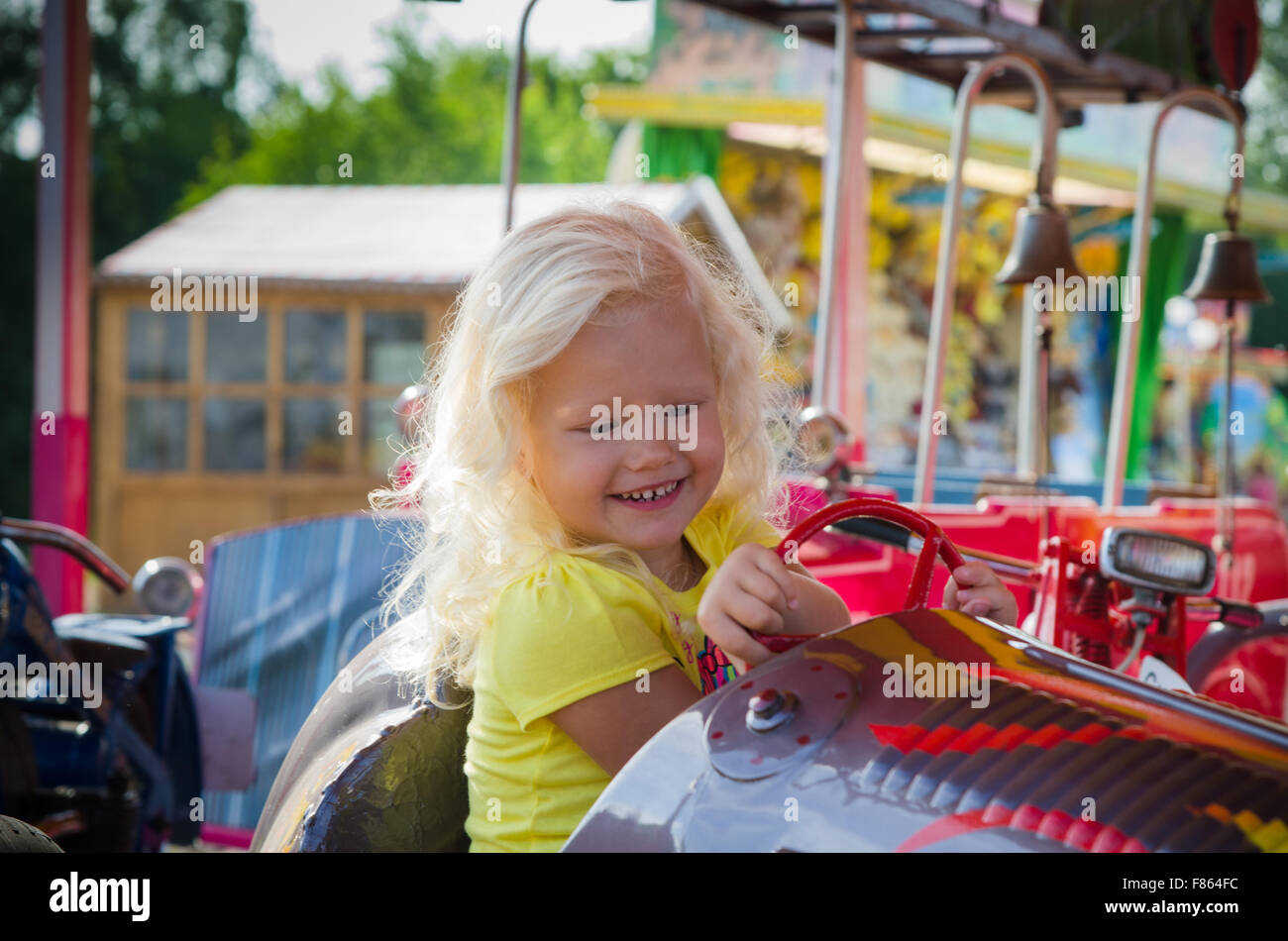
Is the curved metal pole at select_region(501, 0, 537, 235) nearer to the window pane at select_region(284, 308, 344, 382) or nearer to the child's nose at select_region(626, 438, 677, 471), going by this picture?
the child's nose at select_region(626, 438, 677, 471)

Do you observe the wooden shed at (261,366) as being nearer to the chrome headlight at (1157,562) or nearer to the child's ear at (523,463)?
the chrome headlight at (1157,562)

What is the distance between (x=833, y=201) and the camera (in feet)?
12.4

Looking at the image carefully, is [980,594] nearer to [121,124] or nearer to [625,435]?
[625,435]

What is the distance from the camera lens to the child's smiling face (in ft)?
4.78

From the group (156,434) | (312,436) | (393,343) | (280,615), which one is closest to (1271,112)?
(393,343)

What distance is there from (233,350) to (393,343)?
58.6 inches

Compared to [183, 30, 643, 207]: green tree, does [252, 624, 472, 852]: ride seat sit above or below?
below

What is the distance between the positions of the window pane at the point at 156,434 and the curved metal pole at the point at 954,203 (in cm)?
726

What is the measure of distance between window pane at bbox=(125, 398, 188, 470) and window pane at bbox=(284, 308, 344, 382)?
957 millimetres

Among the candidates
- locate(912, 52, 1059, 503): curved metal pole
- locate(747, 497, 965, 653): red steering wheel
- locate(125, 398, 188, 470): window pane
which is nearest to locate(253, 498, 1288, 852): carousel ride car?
locate(747, 497, 965, 653): red steering wheel

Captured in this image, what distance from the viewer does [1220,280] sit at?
3486mm

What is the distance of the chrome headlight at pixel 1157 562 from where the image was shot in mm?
2064
